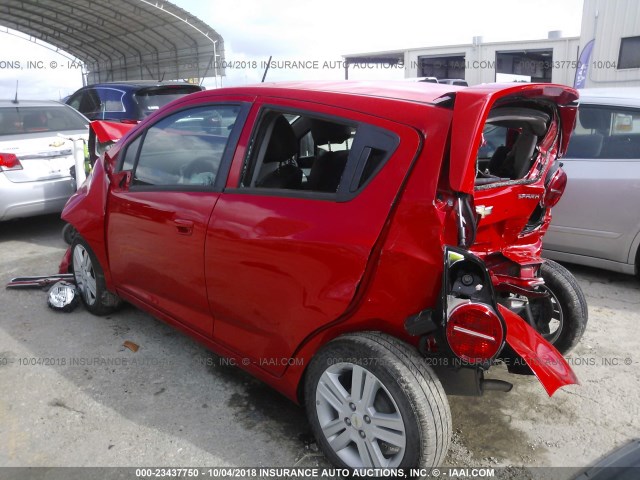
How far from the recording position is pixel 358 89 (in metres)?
2.41

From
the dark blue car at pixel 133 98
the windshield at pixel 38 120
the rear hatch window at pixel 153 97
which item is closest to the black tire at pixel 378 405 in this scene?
the windshield at pixel 38 120

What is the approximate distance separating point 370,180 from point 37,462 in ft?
6.44

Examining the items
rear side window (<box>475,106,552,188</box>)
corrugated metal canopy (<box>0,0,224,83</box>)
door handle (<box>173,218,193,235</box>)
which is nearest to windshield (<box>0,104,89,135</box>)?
door handle (<box>173,218,193,235</box>)

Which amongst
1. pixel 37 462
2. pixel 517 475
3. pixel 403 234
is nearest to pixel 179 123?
pixel 403 234

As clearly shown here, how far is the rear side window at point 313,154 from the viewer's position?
2102 millimetres

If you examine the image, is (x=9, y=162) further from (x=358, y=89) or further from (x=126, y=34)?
(x=126, y=34)

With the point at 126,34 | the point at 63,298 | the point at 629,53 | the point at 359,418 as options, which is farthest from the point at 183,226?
→ the point at 126,34

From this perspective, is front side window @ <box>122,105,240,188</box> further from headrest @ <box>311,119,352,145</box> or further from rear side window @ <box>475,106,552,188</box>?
rear side window @ <box>475,106,552,188</box>

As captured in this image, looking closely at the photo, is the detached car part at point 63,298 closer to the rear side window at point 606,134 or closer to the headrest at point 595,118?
the rear side window at point 606,134

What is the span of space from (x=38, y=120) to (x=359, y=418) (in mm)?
5934

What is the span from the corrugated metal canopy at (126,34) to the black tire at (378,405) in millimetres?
17269

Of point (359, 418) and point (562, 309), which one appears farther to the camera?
point (562, 309)

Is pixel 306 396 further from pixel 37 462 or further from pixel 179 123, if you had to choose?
pixel 179 123

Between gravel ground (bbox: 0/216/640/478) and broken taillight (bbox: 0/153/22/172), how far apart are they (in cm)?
245
